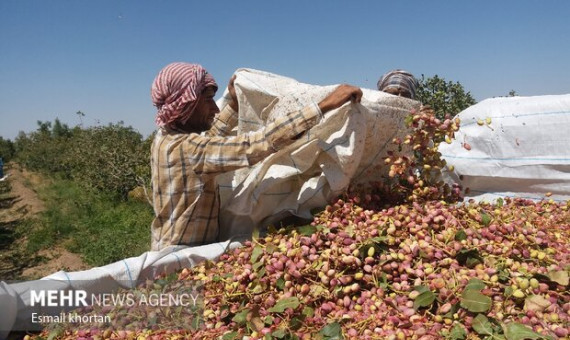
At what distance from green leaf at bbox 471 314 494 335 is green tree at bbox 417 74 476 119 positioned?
15.9 feet

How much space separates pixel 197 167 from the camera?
7.38ft

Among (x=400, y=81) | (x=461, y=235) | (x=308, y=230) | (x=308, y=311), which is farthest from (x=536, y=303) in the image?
(x=400, y=81)

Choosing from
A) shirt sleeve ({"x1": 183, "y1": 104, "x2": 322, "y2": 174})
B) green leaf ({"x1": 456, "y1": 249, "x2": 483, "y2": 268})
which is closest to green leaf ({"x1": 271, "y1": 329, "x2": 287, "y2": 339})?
green leaf ({"x1": 456, "y1": 249, "x2": 483, "y2": 268})

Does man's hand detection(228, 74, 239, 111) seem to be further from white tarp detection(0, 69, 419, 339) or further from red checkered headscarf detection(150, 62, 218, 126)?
red checkered headscarf detection(150, 62, 218, 126)

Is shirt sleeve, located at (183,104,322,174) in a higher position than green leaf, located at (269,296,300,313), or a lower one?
higher

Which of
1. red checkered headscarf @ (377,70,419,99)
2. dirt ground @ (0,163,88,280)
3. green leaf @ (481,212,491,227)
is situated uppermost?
red checkered headscarf @ (377,70,419,99)

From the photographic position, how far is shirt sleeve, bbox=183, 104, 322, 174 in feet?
6.96

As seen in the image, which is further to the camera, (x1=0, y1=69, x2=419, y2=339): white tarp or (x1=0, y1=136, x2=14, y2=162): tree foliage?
(x1=0, y1=136, x2=14, y2=162): tree foliage

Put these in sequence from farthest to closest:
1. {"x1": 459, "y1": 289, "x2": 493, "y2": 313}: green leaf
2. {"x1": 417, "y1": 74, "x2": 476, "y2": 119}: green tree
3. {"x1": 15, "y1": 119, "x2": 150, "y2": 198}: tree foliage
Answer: {"x1": 15, "y1": 119, "x2": 150, "y2": 198}: tree foliage → {"x1": 417, "y1": 74, "x2": 476, "y2": 119}: green tree → {"x1": 459, "y1": 289, "x2": 493, "y2": 313}: green leaf

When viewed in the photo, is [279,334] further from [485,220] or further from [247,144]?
[485,220]

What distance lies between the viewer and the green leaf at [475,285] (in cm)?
150

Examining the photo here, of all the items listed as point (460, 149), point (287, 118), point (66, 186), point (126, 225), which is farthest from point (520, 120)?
point (66, 186)

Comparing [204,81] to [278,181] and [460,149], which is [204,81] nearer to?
[278,181]

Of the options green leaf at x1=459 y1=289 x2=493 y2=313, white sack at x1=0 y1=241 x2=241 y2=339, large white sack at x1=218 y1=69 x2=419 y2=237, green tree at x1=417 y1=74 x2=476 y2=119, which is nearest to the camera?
green leaf at x1=459 y1=289 x2=493 y2=313
